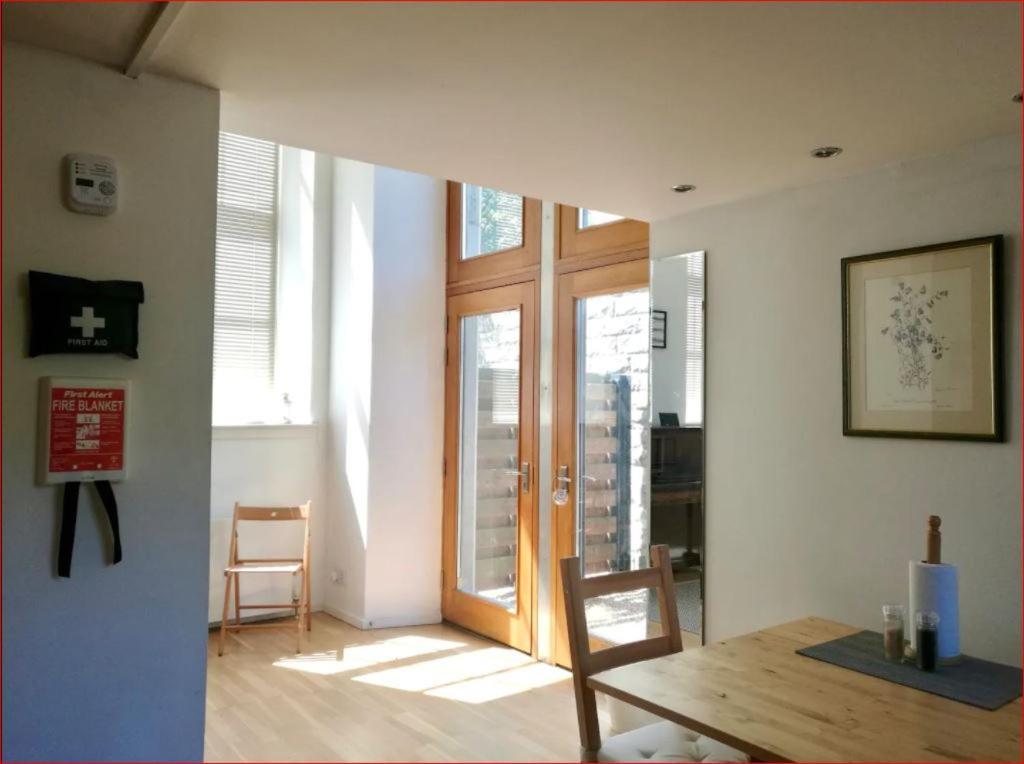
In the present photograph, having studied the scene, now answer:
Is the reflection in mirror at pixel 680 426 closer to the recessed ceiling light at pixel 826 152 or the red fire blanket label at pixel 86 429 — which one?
the recessed ceiling light at pixel 826 152

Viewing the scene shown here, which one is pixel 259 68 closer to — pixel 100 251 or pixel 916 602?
pixel 100 251

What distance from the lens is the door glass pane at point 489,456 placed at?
438 cm

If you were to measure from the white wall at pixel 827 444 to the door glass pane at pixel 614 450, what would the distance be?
0.60 m

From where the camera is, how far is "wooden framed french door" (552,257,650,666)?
12.1 feet

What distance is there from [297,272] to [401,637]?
2.31 meters

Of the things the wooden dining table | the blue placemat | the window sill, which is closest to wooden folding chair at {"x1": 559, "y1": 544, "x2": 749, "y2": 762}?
the wooden dining table

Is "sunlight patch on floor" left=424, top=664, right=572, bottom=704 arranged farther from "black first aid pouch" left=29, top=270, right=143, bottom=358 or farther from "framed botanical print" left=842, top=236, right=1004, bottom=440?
"black first aid pouch" left=29, top=270, right=143, bottom=358

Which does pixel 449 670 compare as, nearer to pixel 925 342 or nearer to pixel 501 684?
pixel 501 684

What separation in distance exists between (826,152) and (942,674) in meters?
1.50

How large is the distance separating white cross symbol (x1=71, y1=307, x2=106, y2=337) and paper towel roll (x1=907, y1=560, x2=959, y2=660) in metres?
2.16

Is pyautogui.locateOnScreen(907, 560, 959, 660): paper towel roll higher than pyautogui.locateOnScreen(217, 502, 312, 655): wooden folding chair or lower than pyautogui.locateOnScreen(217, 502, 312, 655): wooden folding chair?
higher

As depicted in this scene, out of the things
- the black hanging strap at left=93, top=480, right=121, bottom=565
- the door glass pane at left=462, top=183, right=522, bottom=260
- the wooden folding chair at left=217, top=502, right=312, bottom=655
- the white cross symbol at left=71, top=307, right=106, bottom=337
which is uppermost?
the door glass pane at left=462, top=183, right=522, bottom=260

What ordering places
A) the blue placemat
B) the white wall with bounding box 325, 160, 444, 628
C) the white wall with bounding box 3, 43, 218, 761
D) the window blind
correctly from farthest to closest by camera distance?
1. the window blind
2. the white wall with bounding box 325, 160, 444, 628
3. the blue placemat
4. the white wall with bounding box 3, 43, 218, 761

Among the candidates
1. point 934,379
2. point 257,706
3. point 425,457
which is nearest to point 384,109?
point 934,379
